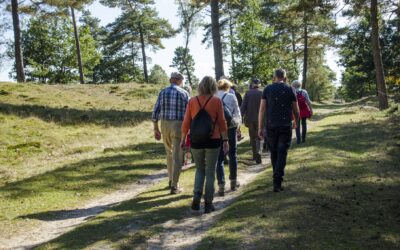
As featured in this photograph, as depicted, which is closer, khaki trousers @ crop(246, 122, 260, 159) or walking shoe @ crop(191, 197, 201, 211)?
walking shoe @ crop(191, 197, 201, 211)

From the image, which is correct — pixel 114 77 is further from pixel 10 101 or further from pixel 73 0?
pixel 10 101

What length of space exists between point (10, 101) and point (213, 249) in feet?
67.8

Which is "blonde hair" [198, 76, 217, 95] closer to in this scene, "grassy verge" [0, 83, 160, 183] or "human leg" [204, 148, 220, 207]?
"human leg" [204, 148, 220, 207]

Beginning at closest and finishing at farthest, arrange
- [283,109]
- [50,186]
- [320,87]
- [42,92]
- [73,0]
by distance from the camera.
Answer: [283,109]
[50,186]
[42,92]
[73,0]
[320,87]

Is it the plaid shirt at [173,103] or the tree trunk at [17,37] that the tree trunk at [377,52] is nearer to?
the plaid shirt at [173,103]

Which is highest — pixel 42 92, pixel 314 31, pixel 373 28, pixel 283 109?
pixel 314 31

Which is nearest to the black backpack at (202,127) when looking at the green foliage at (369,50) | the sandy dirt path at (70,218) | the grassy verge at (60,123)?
the sandy dirt path at (70,218)

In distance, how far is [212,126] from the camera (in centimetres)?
729

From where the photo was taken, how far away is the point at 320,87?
Answer: 69.2m

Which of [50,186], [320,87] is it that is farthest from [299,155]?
[320,87]

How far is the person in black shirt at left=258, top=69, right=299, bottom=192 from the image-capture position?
26.5 feet

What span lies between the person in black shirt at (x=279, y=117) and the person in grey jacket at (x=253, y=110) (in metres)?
3.91

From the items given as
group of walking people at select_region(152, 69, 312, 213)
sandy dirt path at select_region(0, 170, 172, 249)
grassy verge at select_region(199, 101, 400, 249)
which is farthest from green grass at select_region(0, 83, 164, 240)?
grassy verge at select_region(199, 101, 400, 249)

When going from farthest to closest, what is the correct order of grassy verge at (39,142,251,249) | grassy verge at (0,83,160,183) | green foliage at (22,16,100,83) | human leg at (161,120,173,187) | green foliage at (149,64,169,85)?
green foliage at (149,64,169,85) → green foliage at (22,16,100,83) → grassy verge at (0,83,160,183) → human leg at (161,120,173,187) → grassy verge at (39,142,251,249)
